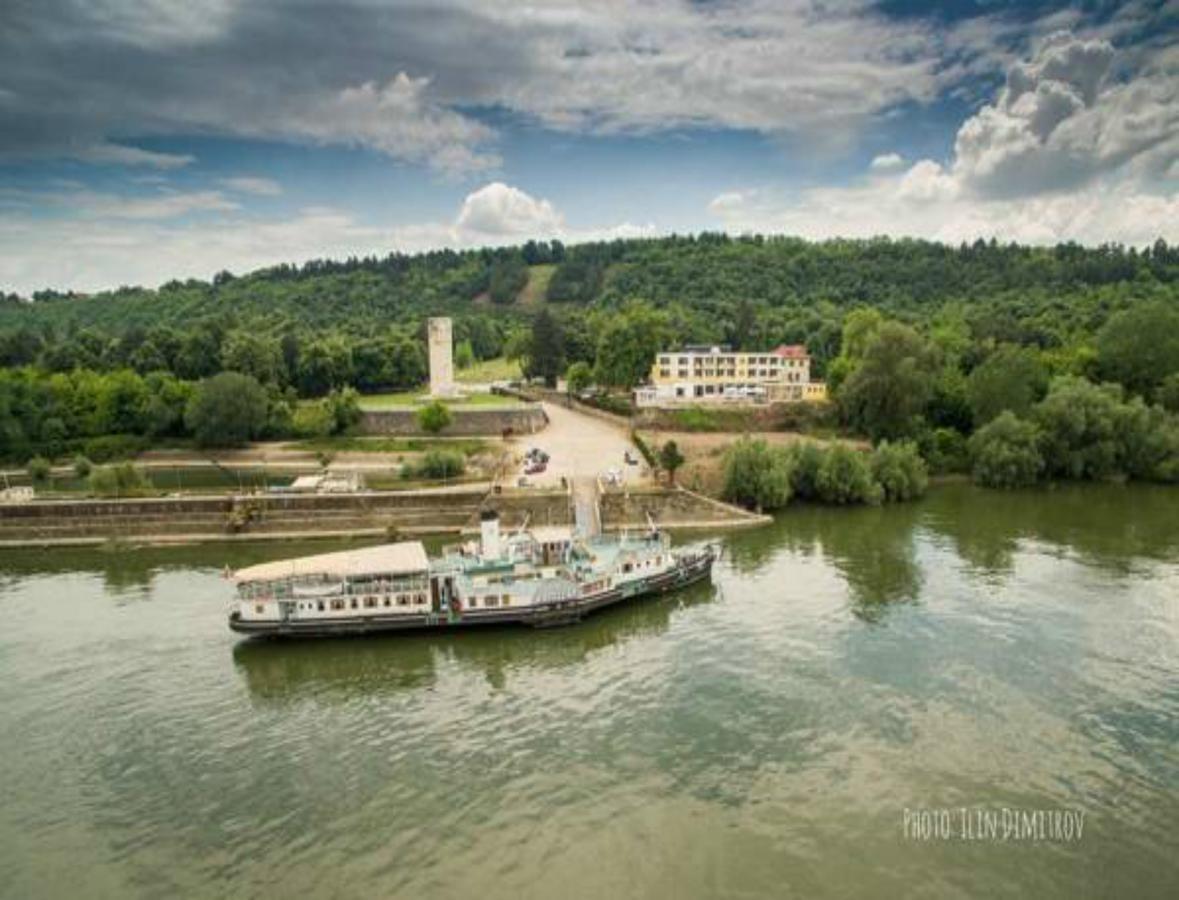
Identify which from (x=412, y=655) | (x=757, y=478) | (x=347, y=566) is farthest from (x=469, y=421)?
(x=412, y=655)

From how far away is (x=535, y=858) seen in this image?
2012cm

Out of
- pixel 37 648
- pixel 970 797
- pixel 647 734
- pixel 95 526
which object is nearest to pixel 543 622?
pixel 647 734

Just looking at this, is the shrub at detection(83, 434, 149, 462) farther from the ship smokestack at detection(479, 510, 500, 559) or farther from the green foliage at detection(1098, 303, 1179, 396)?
the green foliage at detection(1098, 303, 1179, 396)

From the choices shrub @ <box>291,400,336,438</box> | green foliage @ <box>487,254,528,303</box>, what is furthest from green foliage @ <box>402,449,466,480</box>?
green foliage @ <box>487,254,528,303</box>

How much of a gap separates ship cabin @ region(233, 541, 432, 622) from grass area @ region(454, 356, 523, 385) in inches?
3166

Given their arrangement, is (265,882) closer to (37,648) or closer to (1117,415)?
(37,648)

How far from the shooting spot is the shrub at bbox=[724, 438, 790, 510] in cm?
5256

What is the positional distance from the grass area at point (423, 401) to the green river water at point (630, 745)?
42.2m

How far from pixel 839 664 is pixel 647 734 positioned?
839 centimetres

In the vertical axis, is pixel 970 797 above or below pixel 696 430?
below

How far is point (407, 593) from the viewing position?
1357 inches

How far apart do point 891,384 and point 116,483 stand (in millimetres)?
56101

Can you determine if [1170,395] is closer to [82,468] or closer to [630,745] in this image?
[630,745]

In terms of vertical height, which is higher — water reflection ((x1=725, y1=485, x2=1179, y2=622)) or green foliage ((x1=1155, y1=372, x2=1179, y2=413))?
green foliage ((x1=1155, y1=372, x2=1179, y2=413))
